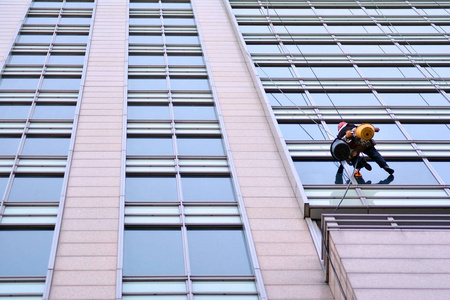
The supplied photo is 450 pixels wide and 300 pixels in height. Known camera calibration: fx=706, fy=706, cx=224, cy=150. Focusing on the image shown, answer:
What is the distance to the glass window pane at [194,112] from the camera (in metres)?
24.3

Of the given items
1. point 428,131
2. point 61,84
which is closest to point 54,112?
point 61,84

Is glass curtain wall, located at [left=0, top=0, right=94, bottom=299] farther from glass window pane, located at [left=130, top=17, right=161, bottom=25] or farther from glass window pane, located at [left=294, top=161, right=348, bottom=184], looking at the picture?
glass window pane, located at [left=294, top=161, right=348, bottom=184]

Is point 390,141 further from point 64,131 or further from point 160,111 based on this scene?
point 64,131

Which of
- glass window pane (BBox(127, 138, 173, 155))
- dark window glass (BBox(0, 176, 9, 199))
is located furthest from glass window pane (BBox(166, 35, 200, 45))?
dark window glass (BBox(0, 176, 9, 199))

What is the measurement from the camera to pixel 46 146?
73.1 ft

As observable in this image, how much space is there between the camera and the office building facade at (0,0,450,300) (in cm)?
1609

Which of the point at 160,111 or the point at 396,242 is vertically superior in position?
the point at 160,111

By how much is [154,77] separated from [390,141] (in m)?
9.67

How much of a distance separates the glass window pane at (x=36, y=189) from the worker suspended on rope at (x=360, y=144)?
26.5ft

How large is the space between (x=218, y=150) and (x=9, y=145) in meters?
6.58

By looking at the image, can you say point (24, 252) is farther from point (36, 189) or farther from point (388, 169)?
point (388, 169)

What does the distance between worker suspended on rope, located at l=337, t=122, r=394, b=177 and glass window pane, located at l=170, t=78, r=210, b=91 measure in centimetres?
767

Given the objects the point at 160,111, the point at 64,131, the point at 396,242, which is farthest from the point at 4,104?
the point at 396,242

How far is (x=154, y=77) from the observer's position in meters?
27.4
